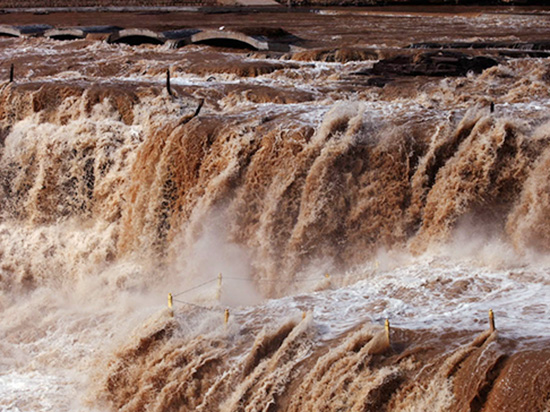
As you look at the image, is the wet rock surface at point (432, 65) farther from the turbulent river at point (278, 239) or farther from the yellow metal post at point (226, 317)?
the yellow metal post at point (226, 317)

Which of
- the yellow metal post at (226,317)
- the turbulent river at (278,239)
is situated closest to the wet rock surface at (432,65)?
the turbulent river at (278,239)

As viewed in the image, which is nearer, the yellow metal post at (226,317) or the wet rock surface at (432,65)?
the yellow metal post at (226,317)

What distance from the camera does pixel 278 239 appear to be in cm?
1225

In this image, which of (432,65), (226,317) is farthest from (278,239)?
(432,65)

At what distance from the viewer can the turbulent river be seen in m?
8.34

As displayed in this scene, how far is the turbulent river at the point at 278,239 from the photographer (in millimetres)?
8336

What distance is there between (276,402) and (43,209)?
8.05 meters

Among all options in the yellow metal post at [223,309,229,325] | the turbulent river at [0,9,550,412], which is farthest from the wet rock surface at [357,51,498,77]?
the yellow metal post at [223,309,229,325]

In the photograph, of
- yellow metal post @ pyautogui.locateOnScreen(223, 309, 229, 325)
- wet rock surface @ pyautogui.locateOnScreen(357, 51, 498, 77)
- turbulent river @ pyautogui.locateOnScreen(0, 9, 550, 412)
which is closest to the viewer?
turbulent river @ pyautogui.locateOnScreen(0, 9, 550, 412)

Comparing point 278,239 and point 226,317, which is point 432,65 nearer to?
point 278,239

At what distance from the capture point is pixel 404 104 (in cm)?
1392

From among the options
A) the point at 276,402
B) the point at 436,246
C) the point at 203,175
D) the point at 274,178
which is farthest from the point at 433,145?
the point at 276,402

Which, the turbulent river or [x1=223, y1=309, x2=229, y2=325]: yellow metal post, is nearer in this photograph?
the turbulent river

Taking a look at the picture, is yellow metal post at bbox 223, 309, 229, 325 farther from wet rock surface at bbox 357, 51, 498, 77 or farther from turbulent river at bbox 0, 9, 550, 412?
wet rock surface at bbox 357, 51, 498, 77
